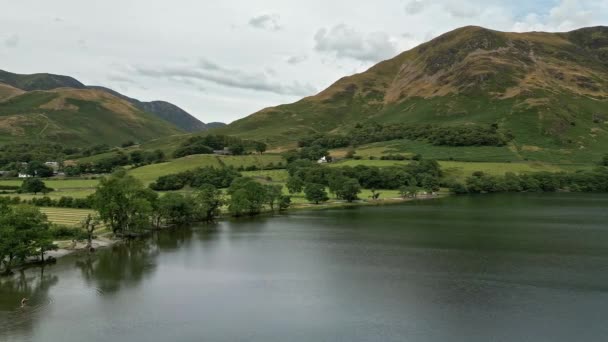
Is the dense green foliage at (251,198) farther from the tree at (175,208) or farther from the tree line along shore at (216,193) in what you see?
the tree at (175,208)

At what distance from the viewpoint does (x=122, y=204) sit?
7744 cm

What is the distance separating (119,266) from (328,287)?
28.4m

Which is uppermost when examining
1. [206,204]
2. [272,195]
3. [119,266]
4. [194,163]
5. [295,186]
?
[194,163]

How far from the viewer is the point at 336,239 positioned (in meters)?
77.4

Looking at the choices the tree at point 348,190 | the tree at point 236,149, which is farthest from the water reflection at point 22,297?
the tree at point 236,149

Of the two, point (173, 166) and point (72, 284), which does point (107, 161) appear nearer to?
point (173, 166)

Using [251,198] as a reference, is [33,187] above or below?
above

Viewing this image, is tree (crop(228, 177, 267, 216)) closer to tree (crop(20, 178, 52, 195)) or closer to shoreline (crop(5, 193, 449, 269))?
shoreline (crop(5, 193, 449, 269))

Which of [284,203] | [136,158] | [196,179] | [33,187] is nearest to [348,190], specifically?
[284,203]

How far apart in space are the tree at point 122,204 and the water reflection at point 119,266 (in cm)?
551

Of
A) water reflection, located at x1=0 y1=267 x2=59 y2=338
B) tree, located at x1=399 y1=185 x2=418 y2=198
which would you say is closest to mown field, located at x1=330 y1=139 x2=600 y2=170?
tree, located at x1=399 y1=185 x2=418 y2=198

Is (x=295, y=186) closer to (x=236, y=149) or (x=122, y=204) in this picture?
(x=122, y=204)

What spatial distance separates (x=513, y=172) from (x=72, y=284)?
15071 cm

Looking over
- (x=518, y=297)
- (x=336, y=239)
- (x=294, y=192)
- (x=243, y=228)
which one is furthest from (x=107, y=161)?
(x=518, y=297)
